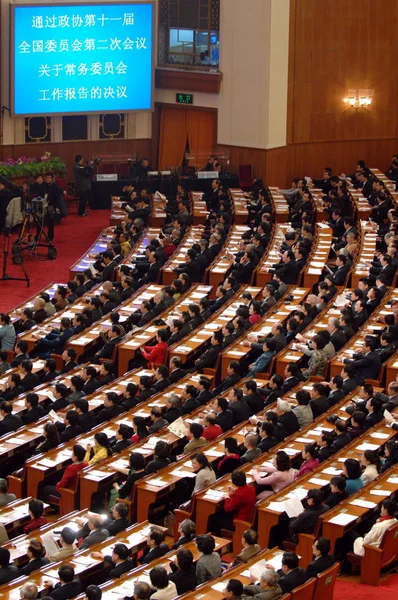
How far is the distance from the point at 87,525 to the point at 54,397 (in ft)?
11.9

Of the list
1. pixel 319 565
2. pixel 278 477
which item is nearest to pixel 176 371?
pixel 278 477

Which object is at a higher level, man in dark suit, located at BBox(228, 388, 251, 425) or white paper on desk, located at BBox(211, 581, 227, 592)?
man in dark suit, located at BBox(228, 388, 251, 425)

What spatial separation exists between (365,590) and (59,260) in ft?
42.3

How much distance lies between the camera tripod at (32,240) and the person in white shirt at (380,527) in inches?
459

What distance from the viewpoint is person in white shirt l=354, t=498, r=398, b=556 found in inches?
418

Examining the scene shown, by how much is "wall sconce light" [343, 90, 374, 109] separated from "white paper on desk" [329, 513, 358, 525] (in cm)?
1822

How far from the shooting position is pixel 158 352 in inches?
628

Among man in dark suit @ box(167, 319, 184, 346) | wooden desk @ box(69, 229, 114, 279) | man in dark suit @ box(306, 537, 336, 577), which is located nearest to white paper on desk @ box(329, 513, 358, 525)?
man in dark suit @ box(306, 537, 336, 577)

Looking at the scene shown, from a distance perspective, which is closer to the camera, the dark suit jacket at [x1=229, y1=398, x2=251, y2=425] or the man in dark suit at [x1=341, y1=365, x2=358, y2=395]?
the dark suit jacket at [x1=229, y1=398, x2=251, y2=425]

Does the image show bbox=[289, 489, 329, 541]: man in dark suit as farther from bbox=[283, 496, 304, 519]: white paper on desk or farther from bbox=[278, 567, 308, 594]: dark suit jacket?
bbox=[278, 567, 308, 594]: dark suit jacket

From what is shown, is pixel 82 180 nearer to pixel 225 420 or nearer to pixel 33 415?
pixel 33 415

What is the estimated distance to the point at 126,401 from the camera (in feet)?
46.7

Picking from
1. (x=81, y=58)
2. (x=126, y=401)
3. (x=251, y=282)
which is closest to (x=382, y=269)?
(x=251, y=282)

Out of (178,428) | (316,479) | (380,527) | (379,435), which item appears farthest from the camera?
(178,428)
